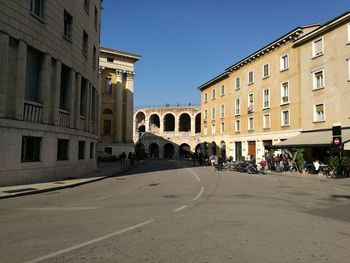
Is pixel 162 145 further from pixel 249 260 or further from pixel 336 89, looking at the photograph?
pixel 249 260

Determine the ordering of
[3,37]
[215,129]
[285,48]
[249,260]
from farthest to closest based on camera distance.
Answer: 1. [215,129]
2. [285,48]
3. [3,37]
4. [249,260]

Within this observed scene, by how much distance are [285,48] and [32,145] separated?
26.7 metres

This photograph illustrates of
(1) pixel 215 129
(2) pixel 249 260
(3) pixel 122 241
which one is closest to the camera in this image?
(2) pixel 249 260

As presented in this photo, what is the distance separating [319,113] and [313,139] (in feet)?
10.9

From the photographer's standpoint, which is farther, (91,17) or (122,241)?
(91,17)

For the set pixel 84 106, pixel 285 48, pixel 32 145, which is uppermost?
pixel 285 48

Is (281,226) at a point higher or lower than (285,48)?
lower

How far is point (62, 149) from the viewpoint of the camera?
2314 cm

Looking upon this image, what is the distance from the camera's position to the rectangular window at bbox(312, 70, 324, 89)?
3112 centimetres

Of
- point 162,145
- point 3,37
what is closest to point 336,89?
point 3,37

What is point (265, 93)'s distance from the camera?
40.2 m

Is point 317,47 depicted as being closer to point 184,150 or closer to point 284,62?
point 284,62

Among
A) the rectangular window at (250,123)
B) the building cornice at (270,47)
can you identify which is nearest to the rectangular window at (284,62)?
the building cornice at (270,47)

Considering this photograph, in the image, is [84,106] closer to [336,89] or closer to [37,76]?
[37,76]
